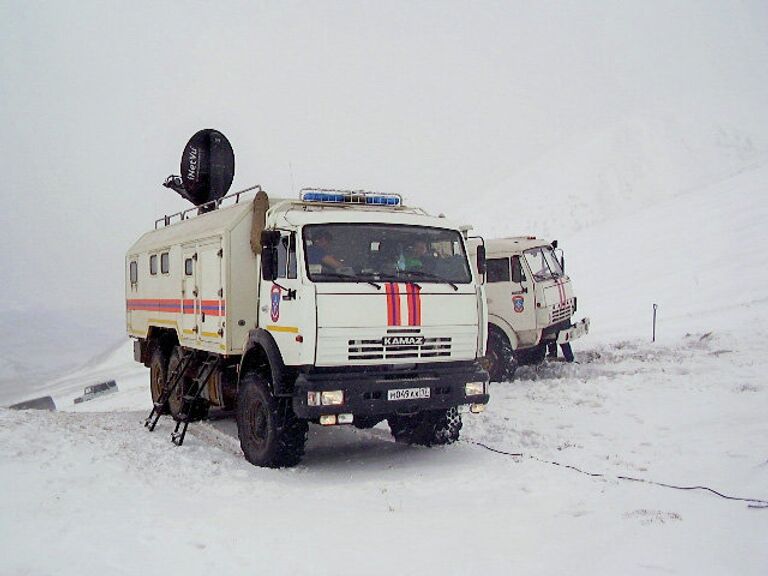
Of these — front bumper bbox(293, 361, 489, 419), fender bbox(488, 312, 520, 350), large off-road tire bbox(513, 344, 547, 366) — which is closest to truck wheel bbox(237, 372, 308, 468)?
front bumper bbox(293, 361, 489, 419)

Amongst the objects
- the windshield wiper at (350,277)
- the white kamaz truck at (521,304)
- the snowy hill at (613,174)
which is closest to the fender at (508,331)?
the white kamaz truck at (521,304)

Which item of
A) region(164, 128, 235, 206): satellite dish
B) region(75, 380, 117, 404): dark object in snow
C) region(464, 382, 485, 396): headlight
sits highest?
region(164, 128, 235, 206): satellite dish

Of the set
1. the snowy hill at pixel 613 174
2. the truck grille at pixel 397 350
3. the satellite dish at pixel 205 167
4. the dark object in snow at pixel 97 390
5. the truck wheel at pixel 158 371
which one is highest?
the snowy hill at pixel 613 174

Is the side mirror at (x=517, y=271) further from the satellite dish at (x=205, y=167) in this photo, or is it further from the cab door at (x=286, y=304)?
the cab door at (x=286, y=304)

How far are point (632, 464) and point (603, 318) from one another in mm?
13020

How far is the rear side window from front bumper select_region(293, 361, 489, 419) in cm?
647

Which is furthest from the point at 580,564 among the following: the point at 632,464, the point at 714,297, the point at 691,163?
the point at 691,163

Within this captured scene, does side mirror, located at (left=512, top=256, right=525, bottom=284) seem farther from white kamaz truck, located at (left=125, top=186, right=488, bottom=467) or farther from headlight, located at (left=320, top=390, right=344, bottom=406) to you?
headlight, located at (left=320, top=390, right=344, bottom=406)

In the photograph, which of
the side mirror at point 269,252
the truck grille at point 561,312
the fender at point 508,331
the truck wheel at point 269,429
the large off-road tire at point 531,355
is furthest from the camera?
the large off-road tire at point 531,355

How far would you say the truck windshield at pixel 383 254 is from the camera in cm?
814

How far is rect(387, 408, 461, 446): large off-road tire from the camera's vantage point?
9344 mm

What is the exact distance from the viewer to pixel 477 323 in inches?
341

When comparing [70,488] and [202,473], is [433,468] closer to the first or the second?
[202,473]

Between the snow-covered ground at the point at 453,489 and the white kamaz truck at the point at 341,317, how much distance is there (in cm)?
65
